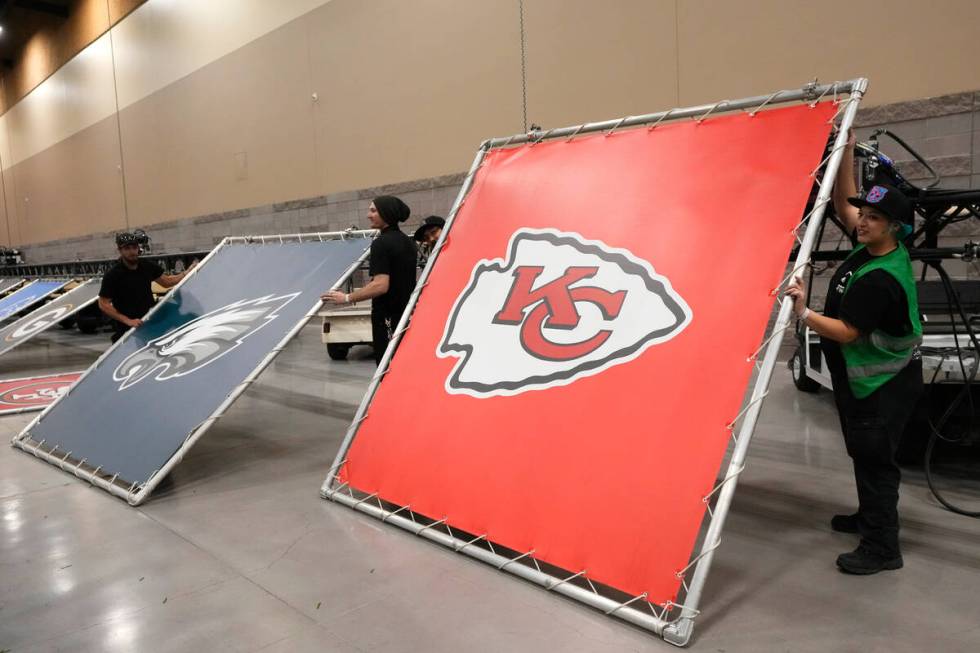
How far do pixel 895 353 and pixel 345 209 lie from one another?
1071 centimetres

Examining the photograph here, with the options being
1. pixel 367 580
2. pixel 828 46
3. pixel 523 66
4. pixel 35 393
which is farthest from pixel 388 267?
pixel 523 66

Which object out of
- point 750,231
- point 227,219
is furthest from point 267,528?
point 227,219

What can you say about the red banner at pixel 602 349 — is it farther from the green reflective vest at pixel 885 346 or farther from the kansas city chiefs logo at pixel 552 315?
the green reflective vest at pixel 885 346

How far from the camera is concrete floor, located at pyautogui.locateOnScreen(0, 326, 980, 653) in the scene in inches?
90.0

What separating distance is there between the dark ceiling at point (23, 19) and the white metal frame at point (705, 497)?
2338cm

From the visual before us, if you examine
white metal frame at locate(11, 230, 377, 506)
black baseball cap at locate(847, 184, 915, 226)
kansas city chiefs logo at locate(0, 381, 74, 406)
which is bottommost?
kansas city chiefs logo at locate(0, 381, 74, 406)

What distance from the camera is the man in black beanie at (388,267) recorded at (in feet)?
14.5

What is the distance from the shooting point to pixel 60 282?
406 inches

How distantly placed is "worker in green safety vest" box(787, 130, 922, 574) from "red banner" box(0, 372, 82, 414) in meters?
6.31

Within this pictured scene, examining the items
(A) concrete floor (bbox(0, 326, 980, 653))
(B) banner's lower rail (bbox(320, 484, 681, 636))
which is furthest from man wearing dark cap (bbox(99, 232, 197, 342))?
(B) banner's lower rail (bbox(320, 484, 681, 636))

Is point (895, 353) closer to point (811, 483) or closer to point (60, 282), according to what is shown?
point (811, 483)

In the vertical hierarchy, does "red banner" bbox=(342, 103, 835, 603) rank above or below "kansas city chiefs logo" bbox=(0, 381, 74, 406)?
above

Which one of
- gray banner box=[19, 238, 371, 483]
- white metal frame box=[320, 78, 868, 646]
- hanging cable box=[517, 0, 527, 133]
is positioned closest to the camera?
white metal frame box=[320, 78, 868, 646]

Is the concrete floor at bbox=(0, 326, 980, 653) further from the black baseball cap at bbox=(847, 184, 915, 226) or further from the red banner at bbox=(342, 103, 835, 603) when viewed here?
the black baseball cap at bbox=(847, 184, 915, 226)
